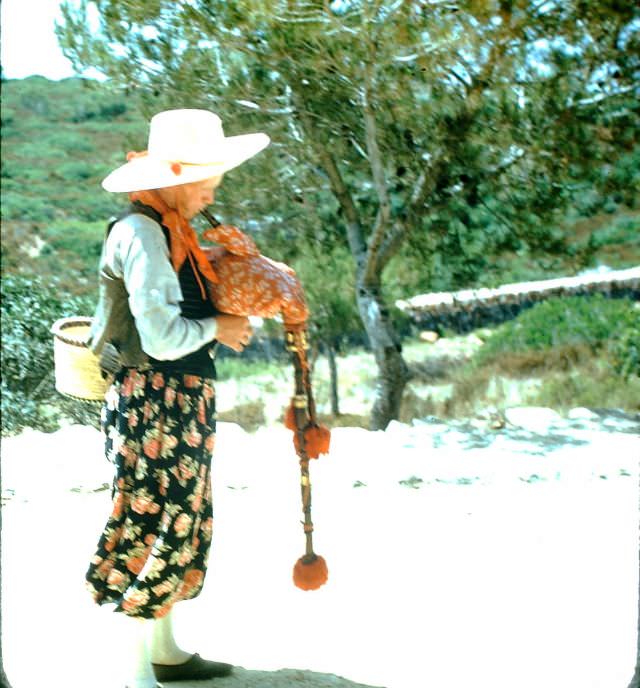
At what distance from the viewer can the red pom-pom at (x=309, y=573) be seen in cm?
272

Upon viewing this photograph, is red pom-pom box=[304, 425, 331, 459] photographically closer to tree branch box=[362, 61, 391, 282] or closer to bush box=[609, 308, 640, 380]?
tree branch box=[362, 61, 391, 282]

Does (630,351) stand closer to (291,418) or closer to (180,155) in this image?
(291,418)

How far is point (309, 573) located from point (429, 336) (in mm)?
12800

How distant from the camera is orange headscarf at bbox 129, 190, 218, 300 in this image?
8.02 feet

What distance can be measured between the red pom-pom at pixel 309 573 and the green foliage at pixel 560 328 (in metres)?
10.4

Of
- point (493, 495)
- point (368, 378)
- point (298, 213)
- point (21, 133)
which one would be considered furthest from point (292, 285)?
point (21, 133)

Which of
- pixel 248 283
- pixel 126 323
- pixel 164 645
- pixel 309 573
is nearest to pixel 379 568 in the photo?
pixel 309 573

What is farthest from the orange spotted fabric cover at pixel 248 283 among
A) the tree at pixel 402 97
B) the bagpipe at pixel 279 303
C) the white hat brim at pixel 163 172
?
the tree at pixel 402 97

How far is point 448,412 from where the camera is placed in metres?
9.95

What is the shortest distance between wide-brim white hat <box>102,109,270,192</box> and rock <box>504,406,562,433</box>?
14.7 ft

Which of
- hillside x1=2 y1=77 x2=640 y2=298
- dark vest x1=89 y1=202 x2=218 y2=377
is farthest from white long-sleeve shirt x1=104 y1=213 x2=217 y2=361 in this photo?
hillside x1=2 y1=77 x2=640 y2=298

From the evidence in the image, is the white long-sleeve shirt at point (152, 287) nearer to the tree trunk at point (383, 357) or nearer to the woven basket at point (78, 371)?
the woven basket at point (78, 371)

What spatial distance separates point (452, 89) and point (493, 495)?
12.8 feet

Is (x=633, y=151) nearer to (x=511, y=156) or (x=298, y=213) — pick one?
(x=511, y=156)
